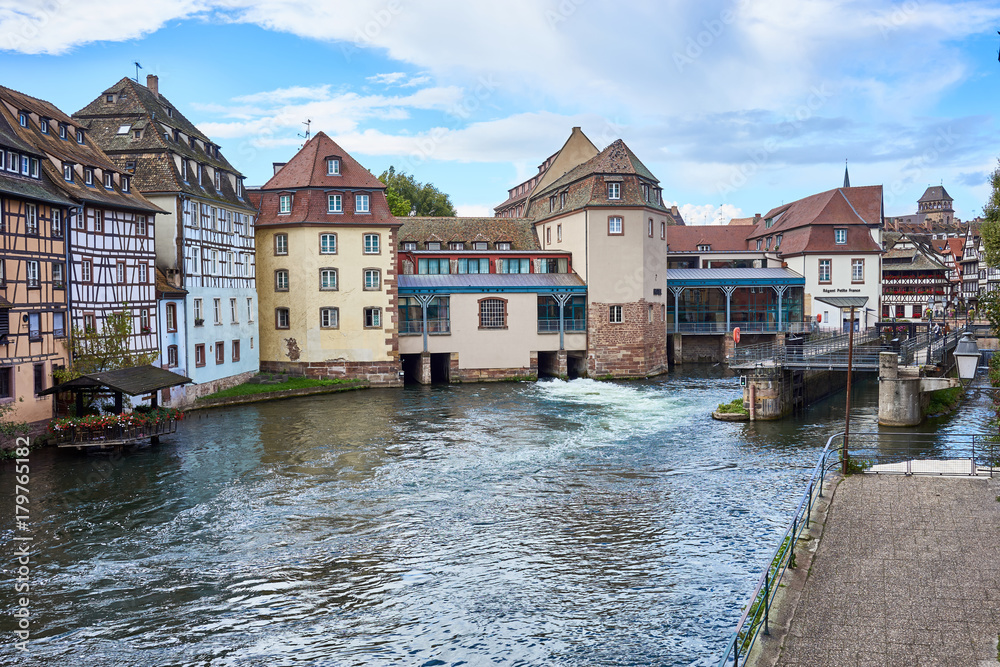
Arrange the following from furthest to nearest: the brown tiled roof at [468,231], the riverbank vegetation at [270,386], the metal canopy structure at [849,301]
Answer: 1. the brown tiled roof at [468,231]
2. the riverbank vegetation at [270,386]
3. the metal canopy structure at [849,301]

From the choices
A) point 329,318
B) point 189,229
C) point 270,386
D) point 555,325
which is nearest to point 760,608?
A: point 189,229

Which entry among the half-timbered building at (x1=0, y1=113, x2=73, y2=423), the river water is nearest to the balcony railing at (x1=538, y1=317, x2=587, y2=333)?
the river water

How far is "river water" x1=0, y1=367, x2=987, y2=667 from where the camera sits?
12680mm

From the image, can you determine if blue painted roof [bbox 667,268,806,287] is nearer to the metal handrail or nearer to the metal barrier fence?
the metal barrier fence

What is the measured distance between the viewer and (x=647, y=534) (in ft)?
57.7

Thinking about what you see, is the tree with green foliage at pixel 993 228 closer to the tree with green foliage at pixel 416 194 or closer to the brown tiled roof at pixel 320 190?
the brown tiled roof at pixel 320 190

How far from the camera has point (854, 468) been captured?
1936cm

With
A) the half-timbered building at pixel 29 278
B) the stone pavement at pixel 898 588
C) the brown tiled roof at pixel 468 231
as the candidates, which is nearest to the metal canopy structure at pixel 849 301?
the stone pavement at pixel 898 588

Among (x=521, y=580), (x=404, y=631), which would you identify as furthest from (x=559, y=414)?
(x=404, y=631)

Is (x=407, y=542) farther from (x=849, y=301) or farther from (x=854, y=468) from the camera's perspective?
(x=849, y=301)

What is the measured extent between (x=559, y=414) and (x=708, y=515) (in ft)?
50.1

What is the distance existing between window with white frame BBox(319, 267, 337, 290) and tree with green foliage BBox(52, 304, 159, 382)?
14.8 meters

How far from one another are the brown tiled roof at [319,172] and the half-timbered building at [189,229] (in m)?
3.39

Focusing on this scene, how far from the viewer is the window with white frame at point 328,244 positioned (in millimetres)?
43594
